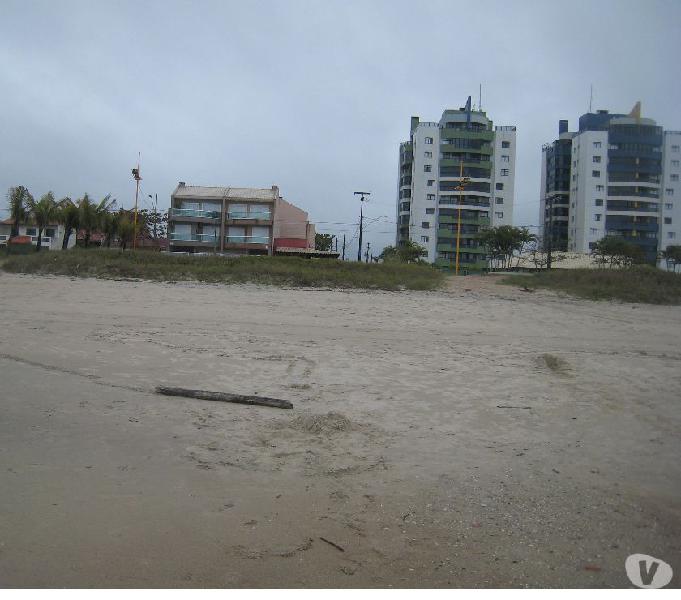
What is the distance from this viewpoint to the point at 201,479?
4.75 meters

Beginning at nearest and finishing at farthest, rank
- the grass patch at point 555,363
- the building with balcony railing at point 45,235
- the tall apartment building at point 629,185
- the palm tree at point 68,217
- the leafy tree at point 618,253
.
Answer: the grass patch at point 555,363, the palm tree at point 68,217, the leafy tree at point 618,253, the building with balcony railing at point 45,235, the tall apartment building at point 629,185

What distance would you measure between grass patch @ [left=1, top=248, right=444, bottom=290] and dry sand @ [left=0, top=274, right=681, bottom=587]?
50.0 feet

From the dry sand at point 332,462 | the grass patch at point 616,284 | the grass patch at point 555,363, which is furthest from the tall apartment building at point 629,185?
the dry sand at point 332,462

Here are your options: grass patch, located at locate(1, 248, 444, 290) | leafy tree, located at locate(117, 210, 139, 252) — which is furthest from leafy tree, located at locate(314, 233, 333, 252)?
grass patch, located at locate(1, 248, 444, 290)

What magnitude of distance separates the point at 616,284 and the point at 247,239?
1507 inches

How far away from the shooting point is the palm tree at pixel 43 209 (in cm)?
4778

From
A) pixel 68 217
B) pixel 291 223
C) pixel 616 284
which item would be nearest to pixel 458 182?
pixel 291 223

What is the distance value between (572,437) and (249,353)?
578 centimetres

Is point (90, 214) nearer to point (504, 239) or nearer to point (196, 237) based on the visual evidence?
point (196, 237)

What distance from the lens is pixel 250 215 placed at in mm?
57312

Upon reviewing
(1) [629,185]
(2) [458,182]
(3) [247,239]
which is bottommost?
(3) [247,239]

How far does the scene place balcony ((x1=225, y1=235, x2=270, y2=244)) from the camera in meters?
56.9

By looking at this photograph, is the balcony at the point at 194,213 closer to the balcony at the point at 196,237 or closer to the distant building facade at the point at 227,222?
the distant building facade at the point at 227,222

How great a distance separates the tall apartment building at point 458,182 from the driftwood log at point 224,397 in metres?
74.0
